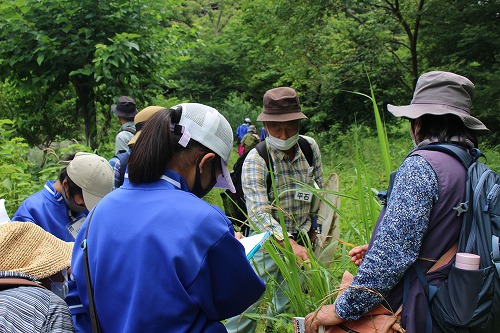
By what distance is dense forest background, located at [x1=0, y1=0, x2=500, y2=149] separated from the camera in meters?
5.39

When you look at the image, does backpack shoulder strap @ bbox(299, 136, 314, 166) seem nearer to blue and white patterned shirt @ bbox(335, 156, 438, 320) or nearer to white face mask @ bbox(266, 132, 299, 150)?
white face mask @ bbox(266, 132, 299, 150)

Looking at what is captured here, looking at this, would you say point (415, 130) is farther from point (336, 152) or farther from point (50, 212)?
point (336, 152)

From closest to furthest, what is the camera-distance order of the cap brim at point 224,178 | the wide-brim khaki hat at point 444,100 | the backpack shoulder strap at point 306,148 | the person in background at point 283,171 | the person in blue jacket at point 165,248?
1. the person in blue jacket at point 165,248
2. the cap brim at point 224,178
3. the wide-brim khaki hat at point 444,100
4. the person in background at point 283,171
5. the backpack shoulder strap at point 306,148

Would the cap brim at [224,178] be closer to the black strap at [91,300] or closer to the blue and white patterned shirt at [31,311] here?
the black strap at [91,300]

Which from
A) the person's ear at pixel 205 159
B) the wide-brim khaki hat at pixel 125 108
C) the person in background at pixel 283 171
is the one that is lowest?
the person in background at pixel 283 171

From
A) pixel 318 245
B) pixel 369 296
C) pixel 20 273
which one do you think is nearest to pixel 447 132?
pixel 369 296

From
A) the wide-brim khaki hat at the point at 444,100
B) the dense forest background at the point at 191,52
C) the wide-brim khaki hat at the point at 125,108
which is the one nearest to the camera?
the wide-brim khaki hat at the point at 444,100

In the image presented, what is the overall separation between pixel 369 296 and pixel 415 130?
680 millimetres

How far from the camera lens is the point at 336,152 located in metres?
10.7

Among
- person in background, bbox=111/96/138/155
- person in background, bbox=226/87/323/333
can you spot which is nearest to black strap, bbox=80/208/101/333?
person in background, bbox=226/87/323/333

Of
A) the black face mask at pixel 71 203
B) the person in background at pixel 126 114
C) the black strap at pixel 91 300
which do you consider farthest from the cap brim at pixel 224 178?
the person in background at pixel 126 114

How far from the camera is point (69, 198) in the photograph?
248cm

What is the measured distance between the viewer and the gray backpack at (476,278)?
4.88ft

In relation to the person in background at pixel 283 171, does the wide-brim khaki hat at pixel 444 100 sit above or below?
Answer: above
